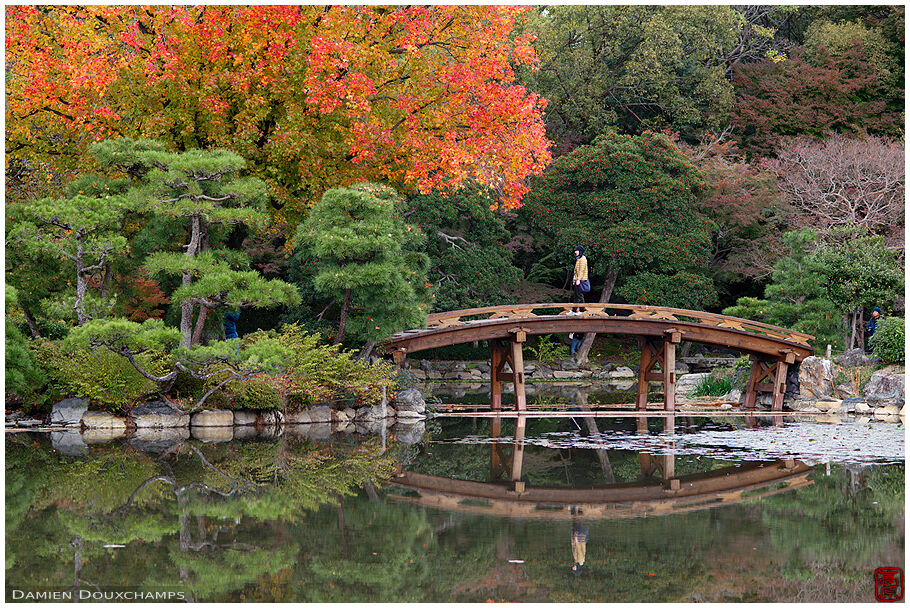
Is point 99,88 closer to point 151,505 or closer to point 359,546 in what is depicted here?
point 151,505

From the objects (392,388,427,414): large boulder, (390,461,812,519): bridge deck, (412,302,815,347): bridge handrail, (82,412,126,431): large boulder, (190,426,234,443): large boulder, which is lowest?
(390,461,812,519): bridge deck

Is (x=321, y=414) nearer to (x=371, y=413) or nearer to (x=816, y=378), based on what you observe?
(x=371, y=413)

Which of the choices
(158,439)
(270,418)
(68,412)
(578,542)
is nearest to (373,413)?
(270,418)

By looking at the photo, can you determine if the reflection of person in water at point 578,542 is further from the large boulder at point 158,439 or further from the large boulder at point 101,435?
the large boulder at point 101,435

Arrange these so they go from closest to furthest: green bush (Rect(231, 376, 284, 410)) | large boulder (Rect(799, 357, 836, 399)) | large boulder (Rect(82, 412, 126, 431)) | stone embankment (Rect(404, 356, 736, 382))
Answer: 1. large boulder (Rect(82, 412, 126, 431))
2. green bush (Rect(231, 376, 284, 410))
3. large boulder (Rect(799, 357, 836, 399))
4. stone embankment (Rect(404, 356, 736, 382))

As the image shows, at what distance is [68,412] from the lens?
15.7 metres

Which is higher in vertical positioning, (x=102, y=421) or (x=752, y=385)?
(x=752, y=385)

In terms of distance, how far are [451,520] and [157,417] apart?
27.7 feet

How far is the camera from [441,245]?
28.3 m

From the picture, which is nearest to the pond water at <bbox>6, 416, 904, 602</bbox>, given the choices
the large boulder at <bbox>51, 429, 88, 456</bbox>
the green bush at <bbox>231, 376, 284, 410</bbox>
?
the large boulder at <bbox>51, 429, 88, 456</bbox>

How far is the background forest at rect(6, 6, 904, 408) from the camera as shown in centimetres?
1602

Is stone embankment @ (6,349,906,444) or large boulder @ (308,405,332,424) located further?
large boulder @ (308,405,332,424)

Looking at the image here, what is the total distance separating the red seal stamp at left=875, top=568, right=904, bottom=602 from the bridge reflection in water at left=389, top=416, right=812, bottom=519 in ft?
8.14

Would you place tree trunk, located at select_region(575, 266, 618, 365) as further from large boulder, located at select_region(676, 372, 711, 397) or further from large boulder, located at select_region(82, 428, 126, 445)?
large boulder, located at select_region(82, 428, 126, 445)
